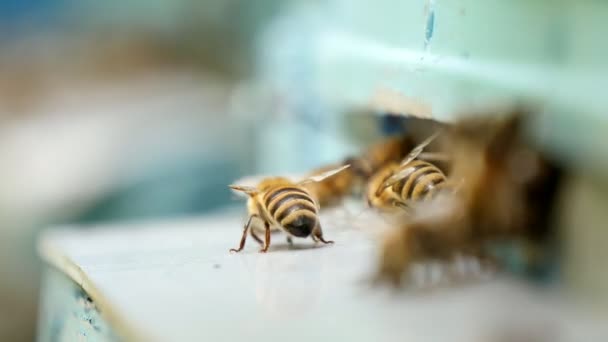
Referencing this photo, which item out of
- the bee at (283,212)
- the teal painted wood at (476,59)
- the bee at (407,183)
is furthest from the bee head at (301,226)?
the teal painted wood at (476,59)

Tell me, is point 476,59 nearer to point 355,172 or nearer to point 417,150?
point 417,150

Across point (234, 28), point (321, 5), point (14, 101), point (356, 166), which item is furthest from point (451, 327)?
point (14, 101)

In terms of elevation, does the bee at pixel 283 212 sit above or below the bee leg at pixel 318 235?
above

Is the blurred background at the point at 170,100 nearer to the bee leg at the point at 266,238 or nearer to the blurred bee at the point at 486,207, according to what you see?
the bee leg at the point at 266,238

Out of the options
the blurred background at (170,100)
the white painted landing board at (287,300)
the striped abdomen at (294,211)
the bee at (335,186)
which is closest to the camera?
the white painted landing board at (287,300)

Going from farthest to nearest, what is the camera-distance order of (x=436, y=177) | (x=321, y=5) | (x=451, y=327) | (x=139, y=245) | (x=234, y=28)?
(x=234, y=28) → (x=321, y=5) → (x=139, y=245) → (x=436, y=177) → (x=451, y=327)

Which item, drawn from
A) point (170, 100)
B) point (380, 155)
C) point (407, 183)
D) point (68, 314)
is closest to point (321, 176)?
point (380, 155)

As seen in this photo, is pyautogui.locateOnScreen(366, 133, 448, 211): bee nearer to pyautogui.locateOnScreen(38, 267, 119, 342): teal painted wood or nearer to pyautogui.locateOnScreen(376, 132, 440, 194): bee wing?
pyautogui.locateOnScreen(376, 132, 440, 194): bee wing

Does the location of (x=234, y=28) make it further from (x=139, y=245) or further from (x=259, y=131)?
(x=139, y=245)
